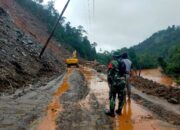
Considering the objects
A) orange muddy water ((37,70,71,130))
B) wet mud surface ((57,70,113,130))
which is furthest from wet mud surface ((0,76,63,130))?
wet mud surface ((57,70,113,130))

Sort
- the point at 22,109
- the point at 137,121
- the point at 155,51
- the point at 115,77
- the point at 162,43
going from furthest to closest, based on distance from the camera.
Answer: the point at 162,43
the point at 155,51
the point at 22,109
the point at 115,77
the point at 137,121

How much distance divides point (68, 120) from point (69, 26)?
81.8m

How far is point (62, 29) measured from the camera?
8688 centimetres

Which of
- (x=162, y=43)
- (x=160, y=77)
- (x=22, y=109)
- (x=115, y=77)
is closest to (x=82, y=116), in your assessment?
(x=115, y=77)

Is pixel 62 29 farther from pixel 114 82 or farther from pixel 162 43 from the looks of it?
pixel 162 43

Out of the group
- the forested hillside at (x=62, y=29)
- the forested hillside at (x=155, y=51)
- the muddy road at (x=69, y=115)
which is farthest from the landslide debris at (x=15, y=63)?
the forested hillside at (x=155, y=51)

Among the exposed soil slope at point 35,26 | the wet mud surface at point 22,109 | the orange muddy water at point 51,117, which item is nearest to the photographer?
the orange muddy water at point 51,117

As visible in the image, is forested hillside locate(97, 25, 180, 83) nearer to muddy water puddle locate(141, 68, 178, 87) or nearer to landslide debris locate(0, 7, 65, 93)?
muddy water puddle locate(141, 68, 178, 87)

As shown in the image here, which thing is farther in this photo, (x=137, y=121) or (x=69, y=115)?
(x=69, y=115)

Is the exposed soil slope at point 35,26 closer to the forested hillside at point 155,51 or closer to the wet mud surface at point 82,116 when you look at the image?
A: the forested hillside at point 155,51

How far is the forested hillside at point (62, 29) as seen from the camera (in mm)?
77812

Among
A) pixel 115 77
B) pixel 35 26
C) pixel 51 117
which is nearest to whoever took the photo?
pixel 51 117

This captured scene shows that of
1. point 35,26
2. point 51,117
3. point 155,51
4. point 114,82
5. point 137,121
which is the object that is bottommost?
point 137,121

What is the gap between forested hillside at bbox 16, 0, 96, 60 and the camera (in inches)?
3063
